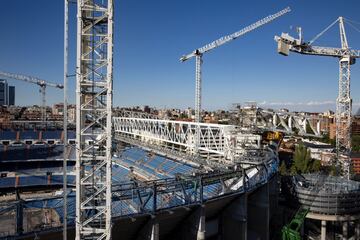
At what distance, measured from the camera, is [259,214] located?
21.4 m

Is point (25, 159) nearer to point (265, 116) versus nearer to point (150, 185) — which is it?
point (265, 116)

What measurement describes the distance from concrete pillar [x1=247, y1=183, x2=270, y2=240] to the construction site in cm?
7

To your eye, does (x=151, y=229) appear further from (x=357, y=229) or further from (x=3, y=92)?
(x=3, y=92)

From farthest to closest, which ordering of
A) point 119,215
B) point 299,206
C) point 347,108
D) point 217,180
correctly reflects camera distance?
point 347,108, point 299,206, point 217,180, point 119,215

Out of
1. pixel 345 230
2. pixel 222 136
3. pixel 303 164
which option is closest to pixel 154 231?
pixel 222 136

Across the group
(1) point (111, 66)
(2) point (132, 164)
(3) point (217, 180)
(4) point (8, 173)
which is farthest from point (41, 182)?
(1) point (111, 66)

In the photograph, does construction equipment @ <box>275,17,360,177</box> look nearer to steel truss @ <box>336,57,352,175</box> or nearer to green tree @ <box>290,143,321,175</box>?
steel truss @ <box>336,57,352,175</box>

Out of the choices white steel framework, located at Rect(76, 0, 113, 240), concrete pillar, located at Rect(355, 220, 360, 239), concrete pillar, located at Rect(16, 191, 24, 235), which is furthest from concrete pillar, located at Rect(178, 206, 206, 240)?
concrete pillar, located at Rect(355, 220, 360, 239)

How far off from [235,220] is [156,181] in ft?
23.4

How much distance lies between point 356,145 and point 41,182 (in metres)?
79.4

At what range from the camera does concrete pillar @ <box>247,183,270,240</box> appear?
69.6 feet

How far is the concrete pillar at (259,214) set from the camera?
69.6 feet

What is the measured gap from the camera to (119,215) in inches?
503

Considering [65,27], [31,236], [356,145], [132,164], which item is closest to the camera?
[65,27]
